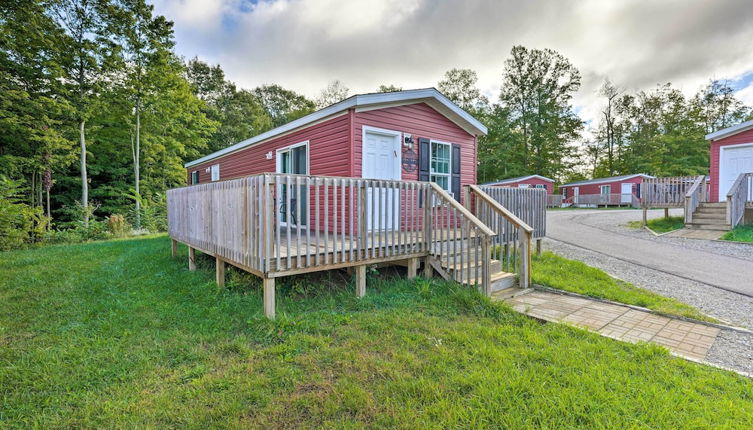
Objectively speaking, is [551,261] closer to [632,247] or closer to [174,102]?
[632,247]

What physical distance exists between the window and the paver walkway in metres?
3.74

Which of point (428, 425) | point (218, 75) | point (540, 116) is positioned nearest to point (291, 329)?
point (428, 425)

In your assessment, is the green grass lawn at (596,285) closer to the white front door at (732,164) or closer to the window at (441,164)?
the window at (441,164)

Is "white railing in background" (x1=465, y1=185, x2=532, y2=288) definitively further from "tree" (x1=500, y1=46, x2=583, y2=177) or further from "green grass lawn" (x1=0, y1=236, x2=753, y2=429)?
"tree" (x1=500, y1=46, x2=583, y2=177)

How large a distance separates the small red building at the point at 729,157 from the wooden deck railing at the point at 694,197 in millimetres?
886

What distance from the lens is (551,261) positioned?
259 inches

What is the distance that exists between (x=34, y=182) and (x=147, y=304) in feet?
48.8

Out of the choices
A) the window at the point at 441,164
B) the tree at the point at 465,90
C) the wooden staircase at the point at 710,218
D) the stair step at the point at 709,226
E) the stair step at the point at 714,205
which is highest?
the tree at the point at 465,90

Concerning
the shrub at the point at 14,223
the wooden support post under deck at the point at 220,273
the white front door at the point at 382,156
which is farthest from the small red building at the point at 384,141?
the shrub at the point at 14,223

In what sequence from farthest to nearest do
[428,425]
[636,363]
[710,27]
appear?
1. [710,27]
2. [636,363]
3. [428,425]

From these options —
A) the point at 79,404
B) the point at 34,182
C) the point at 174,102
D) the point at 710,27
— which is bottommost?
the point at 79,404

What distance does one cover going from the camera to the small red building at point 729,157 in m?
11.3

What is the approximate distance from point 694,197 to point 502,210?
10118mm

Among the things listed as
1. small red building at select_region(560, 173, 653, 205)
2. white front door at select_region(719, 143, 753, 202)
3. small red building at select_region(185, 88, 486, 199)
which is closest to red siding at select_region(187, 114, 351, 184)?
small red building at select_region(185, 88, 486, 199)
